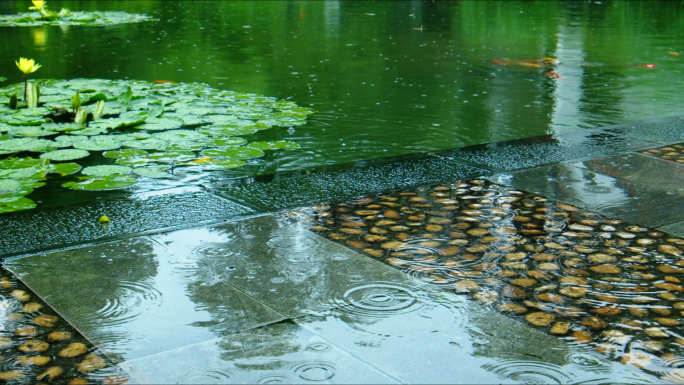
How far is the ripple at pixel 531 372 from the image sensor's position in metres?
2.01

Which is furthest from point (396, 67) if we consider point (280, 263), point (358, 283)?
point (358, 283)

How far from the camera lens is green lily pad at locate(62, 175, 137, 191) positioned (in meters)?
3.79

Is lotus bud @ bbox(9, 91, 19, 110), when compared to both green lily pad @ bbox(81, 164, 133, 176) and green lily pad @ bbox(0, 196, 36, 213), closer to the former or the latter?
green lily pad @ bbox(81, 164, 133, 176)

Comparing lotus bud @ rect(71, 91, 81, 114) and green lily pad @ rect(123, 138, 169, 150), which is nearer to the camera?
green lily pad @ rect(123, 138, 169, 150)

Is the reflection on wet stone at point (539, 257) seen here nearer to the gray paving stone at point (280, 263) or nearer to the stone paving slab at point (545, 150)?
the gray paving stone at point (280, 263)

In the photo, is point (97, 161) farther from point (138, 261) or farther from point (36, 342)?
point (36, 342)

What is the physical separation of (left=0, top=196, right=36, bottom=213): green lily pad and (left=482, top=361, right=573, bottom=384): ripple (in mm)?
2502

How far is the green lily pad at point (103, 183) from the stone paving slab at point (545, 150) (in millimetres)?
1993

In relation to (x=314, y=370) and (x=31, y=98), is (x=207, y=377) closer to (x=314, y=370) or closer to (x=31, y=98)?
(x=314, y=370)

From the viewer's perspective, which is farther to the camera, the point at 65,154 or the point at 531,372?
the point at 65,154

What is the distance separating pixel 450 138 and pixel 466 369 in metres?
3.13

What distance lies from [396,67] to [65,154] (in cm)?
477

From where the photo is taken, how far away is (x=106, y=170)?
13.4ft

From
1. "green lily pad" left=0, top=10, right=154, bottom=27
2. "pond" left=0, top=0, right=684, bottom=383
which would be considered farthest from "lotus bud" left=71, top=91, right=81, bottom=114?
"green lily pad" left=0, top=10, right=154, bottom=27
